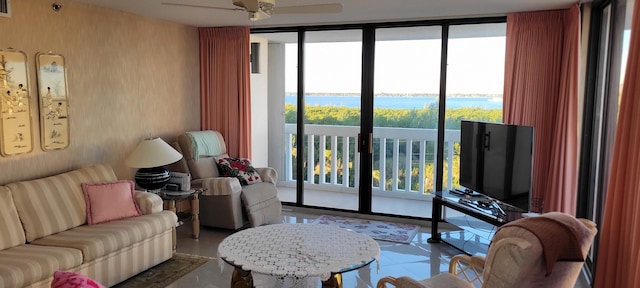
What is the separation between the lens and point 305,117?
237 inches

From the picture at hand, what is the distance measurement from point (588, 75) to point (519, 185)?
118cm

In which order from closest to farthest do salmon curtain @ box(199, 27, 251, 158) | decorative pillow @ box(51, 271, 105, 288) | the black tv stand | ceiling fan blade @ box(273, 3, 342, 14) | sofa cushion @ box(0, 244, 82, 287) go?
decorative pillow @ box(51, 271, 105, 288)
sofa cushion @ box(0, 244, 82, 287)
ceiling fan blade @ box(273, 3, 342, 14)
the black tv stand
salmon curtain @ box(199, 27, 251, 158)

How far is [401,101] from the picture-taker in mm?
5492

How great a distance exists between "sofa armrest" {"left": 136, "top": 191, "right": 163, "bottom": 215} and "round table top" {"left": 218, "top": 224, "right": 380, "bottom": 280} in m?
1.06

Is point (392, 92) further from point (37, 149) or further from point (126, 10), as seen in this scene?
point (37, 149)

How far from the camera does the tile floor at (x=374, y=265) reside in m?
3.74

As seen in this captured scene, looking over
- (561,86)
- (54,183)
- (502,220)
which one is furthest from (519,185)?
(54,183)

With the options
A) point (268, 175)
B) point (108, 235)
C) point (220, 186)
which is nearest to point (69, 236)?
point (108, 235)

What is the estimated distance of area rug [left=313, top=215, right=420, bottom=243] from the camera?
487 centimetres

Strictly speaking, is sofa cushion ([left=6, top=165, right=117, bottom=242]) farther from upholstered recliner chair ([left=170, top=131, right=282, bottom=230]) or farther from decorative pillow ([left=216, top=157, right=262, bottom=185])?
decorative pillow ([left=216, top=157, right=262, bottom=185])

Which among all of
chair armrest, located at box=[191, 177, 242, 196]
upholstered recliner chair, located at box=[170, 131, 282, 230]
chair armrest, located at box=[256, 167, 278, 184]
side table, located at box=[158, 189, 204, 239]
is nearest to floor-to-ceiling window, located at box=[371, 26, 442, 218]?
chair armrest, located at box=[256, 167, 278, 184]

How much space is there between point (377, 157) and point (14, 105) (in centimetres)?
371

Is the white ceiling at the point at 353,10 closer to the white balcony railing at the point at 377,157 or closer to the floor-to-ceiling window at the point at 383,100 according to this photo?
the floor-to-ceiling window at the point at 383,100

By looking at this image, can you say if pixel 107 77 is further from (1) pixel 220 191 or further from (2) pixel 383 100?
(2) pixel 383 100
